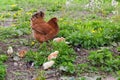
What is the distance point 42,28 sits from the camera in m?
6.00

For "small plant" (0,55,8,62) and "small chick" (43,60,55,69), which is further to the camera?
"small plant" (0,55,8,62)

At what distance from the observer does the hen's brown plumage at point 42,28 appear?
5977mm

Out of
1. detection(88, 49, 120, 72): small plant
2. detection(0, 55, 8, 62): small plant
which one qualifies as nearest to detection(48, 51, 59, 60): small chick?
detection(88, 49, 120, 72): small plant

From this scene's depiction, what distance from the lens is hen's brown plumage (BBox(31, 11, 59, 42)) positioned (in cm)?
598

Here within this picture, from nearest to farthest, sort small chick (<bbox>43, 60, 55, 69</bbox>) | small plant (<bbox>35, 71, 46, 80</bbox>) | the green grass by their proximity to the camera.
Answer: small plant (<bbox>35, 71, 46, 80</bbox>) → small chick (<bbox>43, 60, 55, 69</bbox>) → the green grass

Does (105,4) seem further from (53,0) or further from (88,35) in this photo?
(88,35)

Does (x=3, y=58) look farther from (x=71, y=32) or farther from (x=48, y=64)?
(x=71, y=32)

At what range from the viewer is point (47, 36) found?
240 inches

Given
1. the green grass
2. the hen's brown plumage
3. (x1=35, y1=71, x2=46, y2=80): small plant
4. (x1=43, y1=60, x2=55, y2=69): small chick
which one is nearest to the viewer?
(x1=35, y1=71, x2=46, y2=80): small plant

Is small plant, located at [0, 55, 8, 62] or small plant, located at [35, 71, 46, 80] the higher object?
small plant, located at [0, 55, 8, 62]

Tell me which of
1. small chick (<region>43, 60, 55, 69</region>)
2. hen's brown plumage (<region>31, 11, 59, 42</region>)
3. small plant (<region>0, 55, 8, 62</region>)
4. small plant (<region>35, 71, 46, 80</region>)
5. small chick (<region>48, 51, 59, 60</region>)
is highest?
hen's brown plumage (<region>31, 11, 59, 42</region>)

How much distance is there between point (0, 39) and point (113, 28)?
2.05 meters

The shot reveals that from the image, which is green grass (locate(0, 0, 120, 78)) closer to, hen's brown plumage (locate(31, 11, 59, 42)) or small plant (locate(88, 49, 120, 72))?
small plant (locate(88, 49, 120, 72))

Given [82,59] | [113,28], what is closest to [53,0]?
[113,28]
